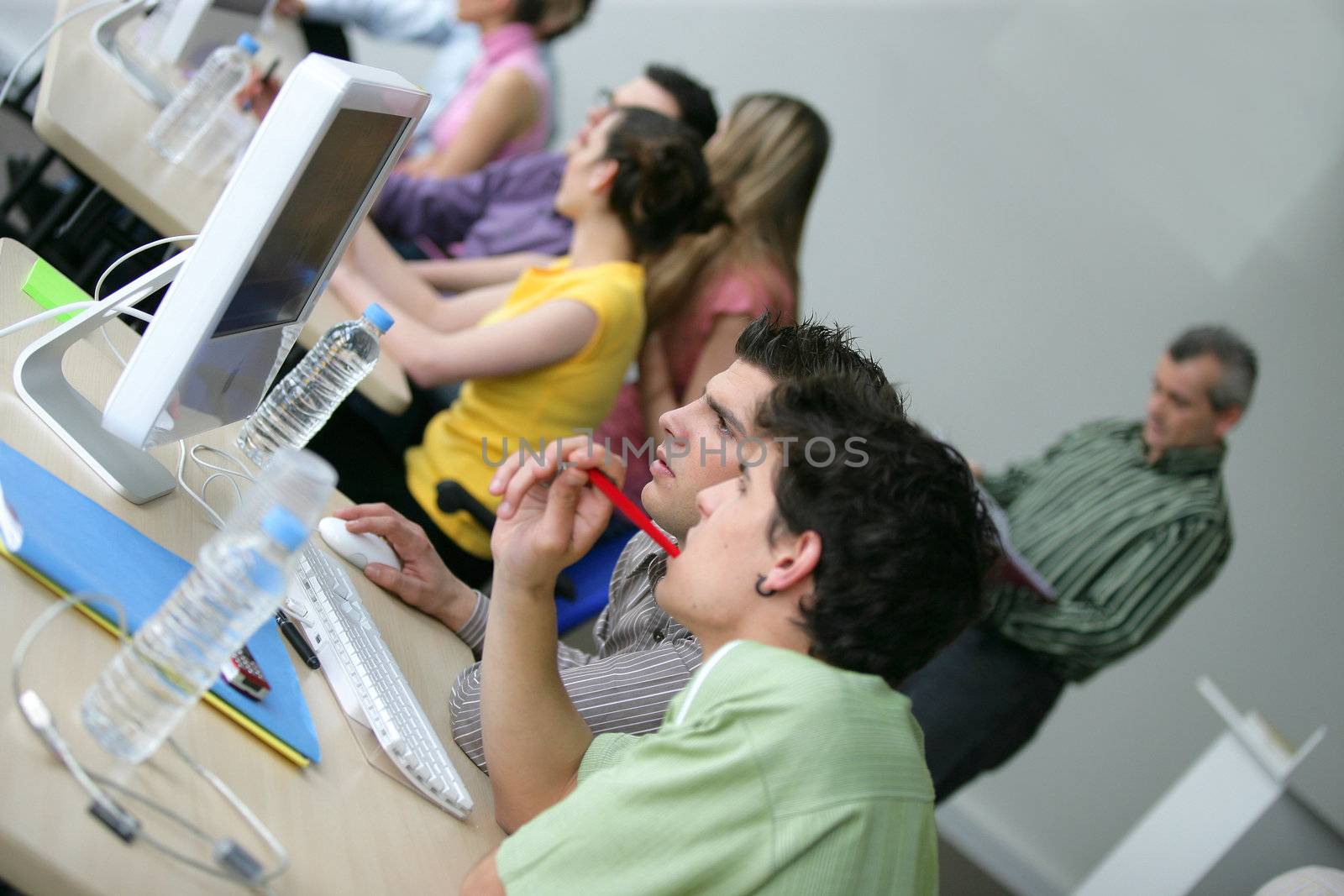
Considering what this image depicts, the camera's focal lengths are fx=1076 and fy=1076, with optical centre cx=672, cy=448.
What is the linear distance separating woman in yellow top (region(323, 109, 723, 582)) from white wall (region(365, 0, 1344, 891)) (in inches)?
49.5

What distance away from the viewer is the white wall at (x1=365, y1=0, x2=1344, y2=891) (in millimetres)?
2660

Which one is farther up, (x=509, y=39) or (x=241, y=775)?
(x=509, y=39)

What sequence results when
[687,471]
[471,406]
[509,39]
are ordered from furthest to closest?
[509,39] → [471,406] → [687,471]

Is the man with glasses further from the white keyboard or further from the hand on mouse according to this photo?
the white keyboard

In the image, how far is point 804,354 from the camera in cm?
114

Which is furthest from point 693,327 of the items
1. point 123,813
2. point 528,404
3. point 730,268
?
point 123,813

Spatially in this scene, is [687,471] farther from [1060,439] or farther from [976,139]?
[976,139]

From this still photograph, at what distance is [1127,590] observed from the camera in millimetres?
2229

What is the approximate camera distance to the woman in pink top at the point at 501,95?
2705 mm

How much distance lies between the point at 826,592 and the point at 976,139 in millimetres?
2467

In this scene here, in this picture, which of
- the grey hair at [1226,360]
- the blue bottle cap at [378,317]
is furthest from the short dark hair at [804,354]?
the grey hair at [1226,360]

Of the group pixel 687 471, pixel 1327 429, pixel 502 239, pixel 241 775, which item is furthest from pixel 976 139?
pixel 241 775

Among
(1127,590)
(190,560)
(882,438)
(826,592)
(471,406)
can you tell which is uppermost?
(882,438)

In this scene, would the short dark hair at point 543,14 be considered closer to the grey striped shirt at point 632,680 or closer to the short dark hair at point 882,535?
the grey striped shirt at point 632,680
